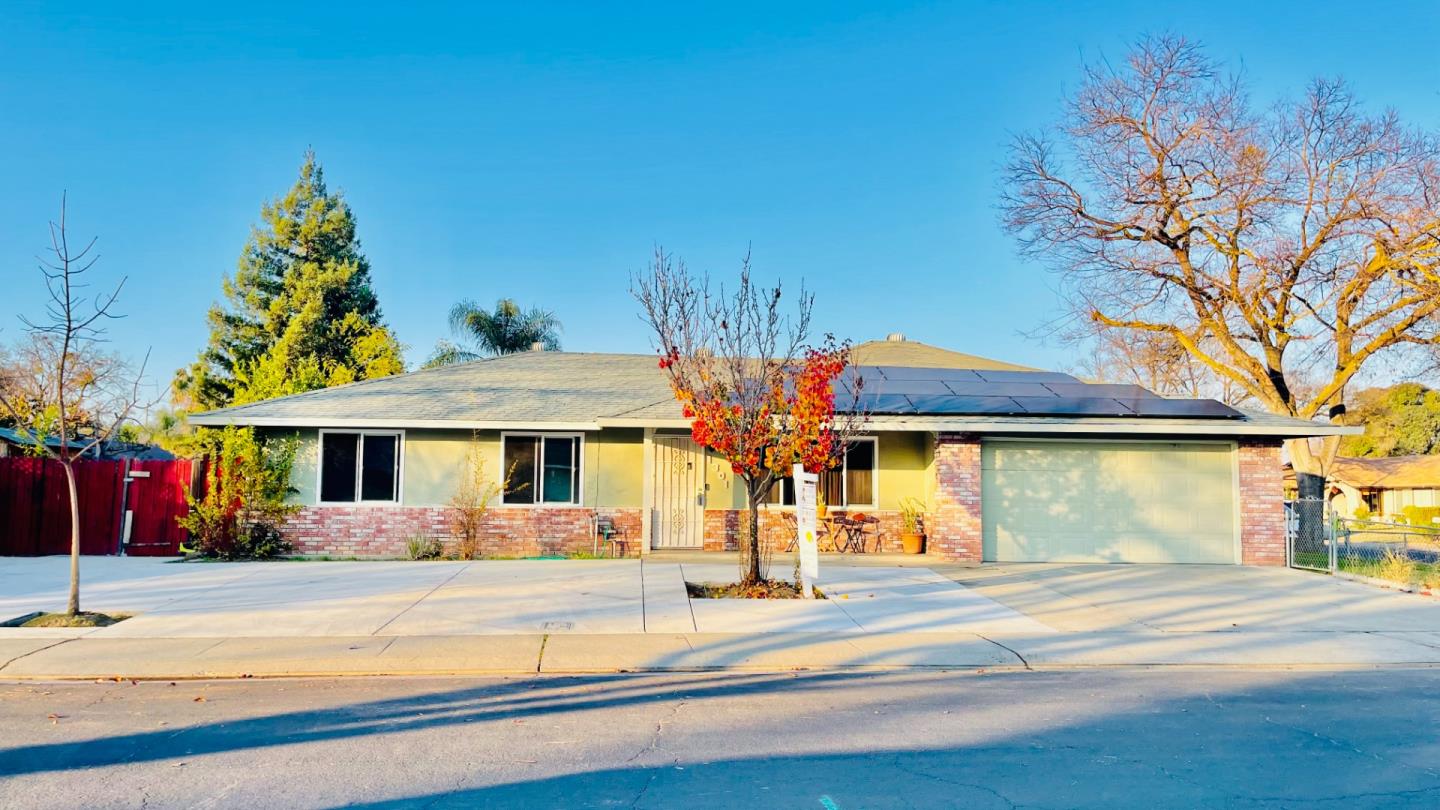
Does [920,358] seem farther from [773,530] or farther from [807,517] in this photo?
[807,517]

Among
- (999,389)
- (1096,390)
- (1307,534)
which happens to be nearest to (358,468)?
(999,389)

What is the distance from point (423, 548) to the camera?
54.5 feet

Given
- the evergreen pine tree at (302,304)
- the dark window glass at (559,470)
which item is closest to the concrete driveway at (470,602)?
the dark window glass at (559,470)

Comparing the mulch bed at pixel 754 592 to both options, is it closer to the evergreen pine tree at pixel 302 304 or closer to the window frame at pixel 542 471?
the window frame at pixel 542 471

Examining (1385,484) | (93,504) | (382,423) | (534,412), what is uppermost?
(534,412)

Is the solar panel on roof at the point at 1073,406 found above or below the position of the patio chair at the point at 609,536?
above

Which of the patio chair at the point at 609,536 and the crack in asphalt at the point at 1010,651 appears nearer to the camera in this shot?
the crack in asphalt at the point at 1010,651

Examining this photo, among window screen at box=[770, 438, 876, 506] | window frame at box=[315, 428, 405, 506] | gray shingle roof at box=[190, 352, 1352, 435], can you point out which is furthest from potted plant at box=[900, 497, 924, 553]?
window frame at box=[315, 428, 405, 506]

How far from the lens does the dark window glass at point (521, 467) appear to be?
17.4 m

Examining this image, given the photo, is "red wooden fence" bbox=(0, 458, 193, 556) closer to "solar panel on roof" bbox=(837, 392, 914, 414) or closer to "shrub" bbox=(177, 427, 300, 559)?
"shrub" bbox=(177, 427, 300, 559)

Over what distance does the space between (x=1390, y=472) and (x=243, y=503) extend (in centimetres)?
4627

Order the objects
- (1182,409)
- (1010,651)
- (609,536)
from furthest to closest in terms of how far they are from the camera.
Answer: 1. (609,536)
2. (1182,409)
3. (1010,651)

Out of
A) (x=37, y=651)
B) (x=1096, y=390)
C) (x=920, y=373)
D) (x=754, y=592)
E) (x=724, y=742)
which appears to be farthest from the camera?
(x=920, y=373)

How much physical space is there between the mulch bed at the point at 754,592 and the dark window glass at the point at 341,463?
25.5 feet
